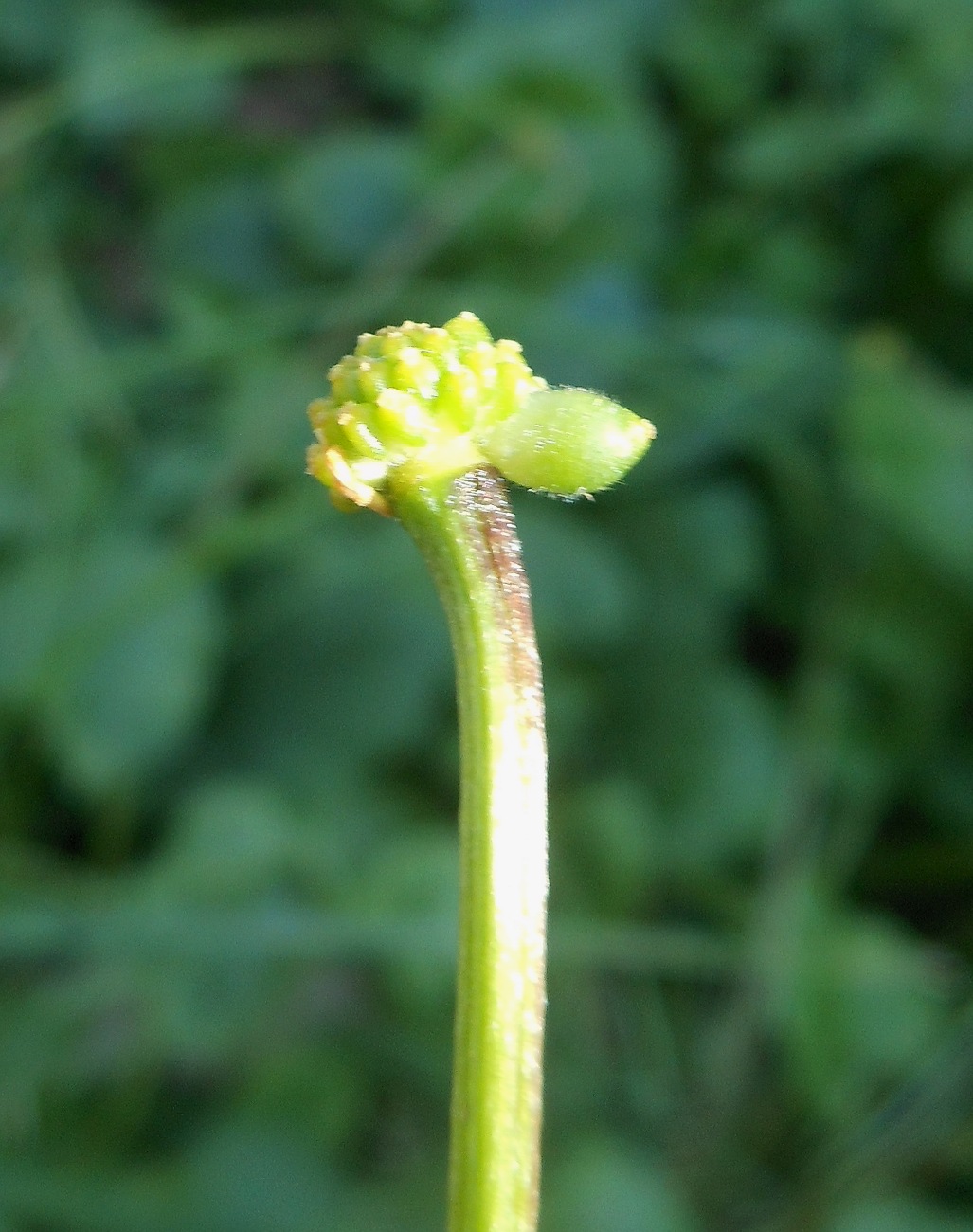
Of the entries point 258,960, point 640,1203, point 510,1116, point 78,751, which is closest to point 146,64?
point 78,751

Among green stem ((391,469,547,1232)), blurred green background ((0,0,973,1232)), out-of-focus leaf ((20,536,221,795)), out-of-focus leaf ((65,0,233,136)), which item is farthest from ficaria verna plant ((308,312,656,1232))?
out-of-focus leaf ((65,0,233,136))

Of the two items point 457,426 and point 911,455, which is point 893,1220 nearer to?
point 911,455

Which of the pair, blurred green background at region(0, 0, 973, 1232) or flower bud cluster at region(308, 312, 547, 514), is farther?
blurred green background at region(0, 0, 973, 1232)

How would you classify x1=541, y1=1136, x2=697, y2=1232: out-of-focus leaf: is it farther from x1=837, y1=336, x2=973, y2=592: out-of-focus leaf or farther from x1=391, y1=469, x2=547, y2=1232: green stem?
x1=391, y1=469, x2=547, y2=1232: green stem

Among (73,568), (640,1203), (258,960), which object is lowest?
(640,1203)

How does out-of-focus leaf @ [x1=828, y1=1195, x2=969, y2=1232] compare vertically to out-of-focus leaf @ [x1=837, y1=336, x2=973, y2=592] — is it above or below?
below

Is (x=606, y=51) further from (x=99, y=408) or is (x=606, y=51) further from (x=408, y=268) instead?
(x=99, y=408)

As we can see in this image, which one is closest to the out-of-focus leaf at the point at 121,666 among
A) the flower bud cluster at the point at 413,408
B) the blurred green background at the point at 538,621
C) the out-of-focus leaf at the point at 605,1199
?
the blurred green background at the point at 538,621

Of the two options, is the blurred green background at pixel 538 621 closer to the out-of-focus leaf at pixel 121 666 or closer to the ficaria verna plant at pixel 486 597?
the out-of-focus leaf at pixel 121 666

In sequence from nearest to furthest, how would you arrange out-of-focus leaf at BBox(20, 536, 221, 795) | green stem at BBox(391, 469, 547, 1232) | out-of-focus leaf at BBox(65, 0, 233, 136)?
green stem at BBox(391, 469, 547, 1232), out-of-focus leaf at BBox(20, 536, 221, 795), out-of-focus leaf at BBox(65, 0, 233, 136)
